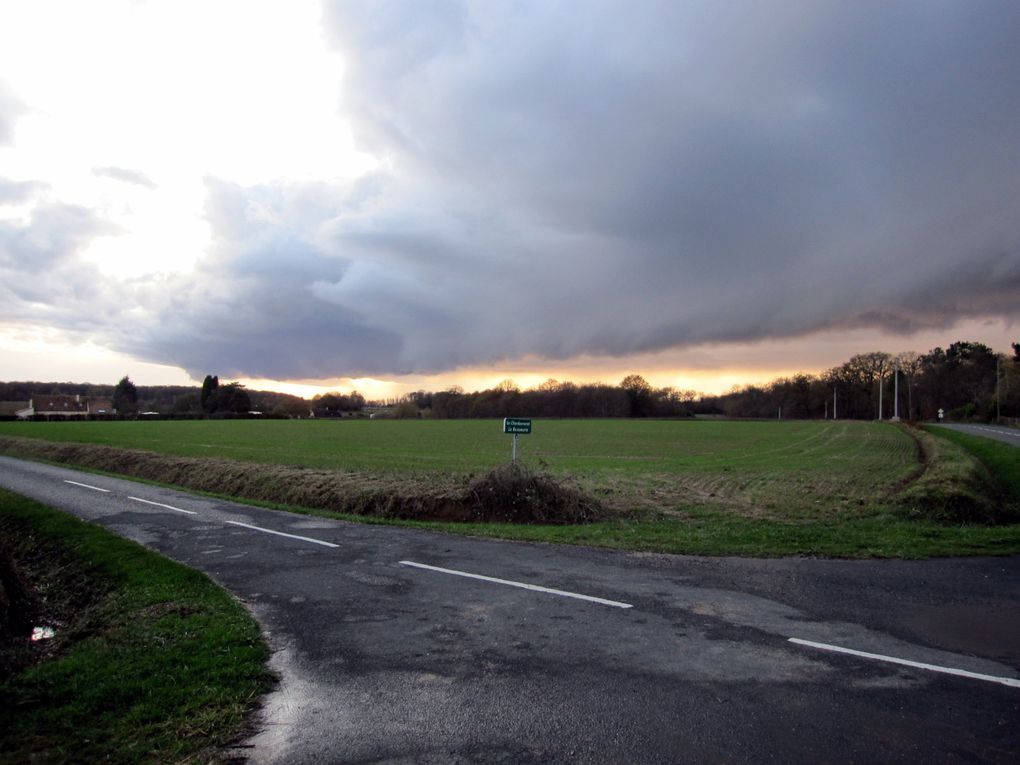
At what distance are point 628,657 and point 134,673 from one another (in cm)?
429

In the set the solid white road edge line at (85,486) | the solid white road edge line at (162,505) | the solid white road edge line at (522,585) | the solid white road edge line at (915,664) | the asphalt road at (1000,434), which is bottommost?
the solid white road edge line at (85,486)

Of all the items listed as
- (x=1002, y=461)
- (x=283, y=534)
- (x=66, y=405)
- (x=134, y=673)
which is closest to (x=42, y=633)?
(x=134, y=673)

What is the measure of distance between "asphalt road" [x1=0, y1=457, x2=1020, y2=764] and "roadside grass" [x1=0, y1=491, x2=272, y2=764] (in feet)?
1.19

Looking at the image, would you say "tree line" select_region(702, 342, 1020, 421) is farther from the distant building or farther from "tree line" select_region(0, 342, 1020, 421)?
the distant building

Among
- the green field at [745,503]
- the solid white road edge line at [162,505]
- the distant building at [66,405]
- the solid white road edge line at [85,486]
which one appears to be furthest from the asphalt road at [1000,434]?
the distant building at [66,405]

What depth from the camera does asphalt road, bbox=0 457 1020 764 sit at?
4.23 m

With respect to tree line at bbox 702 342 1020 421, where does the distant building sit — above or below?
below

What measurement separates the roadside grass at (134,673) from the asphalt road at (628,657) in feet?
1.19

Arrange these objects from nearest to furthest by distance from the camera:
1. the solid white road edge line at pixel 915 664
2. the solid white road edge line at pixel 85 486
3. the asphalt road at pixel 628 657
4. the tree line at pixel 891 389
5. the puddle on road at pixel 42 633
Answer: the asphalt road at pixel 628 657 → the solid white road edge line at pixel 915 664 → the puddle on road at pixel 42 633 → the solid white road edge line at pixel 85 486 → the tree line at pixel 891 389

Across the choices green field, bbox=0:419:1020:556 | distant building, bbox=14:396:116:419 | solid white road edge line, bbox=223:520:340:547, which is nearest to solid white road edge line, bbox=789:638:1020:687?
green field, bbox=0:419:1020:556

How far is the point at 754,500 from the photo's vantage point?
1770 cm

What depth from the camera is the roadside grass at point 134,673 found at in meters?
4.41

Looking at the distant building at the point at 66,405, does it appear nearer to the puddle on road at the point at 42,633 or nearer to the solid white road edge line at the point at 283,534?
the solid white road edge line at the point at 283,534

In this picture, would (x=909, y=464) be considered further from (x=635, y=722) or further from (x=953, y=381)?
(x=953, y=381)
